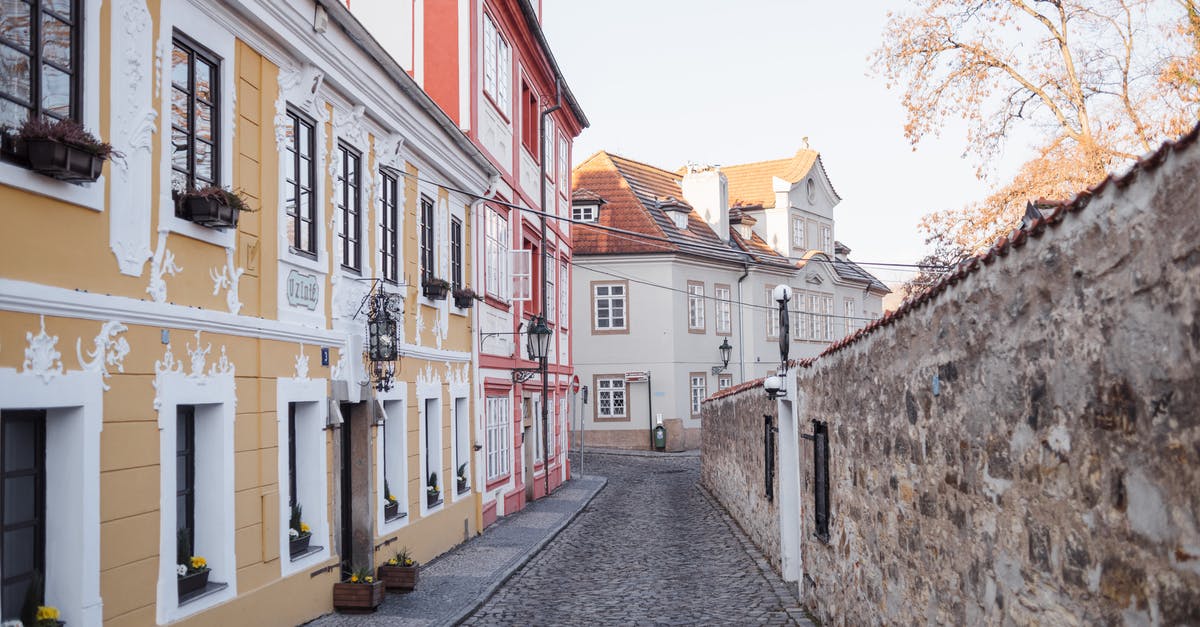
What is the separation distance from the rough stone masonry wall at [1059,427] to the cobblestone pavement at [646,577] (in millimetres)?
3707

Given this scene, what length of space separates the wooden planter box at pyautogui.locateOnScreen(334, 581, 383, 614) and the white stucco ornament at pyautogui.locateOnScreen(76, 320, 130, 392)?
14.7 ft

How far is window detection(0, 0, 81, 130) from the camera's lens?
6.18 meters

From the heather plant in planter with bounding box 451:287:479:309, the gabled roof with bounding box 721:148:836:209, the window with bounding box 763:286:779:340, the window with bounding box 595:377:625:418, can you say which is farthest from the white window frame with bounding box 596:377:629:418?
the heather plant in planter with bounding box 451:287:479:309

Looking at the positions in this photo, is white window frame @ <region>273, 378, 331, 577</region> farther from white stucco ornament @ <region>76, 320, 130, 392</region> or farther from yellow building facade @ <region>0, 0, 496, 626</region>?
white stucco ornament @ <region>76, 320, 130, 392</region>

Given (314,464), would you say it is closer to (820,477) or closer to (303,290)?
(303,290)

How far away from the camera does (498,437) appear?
19.9 m

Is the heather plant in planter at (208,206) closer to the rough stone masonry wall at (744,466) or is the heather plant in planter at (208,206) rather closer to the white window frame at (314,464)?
the white window frame at (314,464)

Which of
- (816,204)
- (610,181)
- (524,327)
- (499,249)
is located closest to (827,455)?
(499,249)

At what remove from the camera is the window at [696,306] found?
40.5m

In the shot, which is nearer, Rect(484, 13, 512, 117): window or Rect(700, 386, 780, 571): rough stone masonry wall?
Rect(700, 386, 780, 571): rough stone masonry wall

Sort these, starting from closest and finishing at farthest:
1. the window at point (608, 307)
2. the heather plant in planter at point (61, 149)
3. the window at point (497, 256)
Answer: the heather plant in planter at point (61, 149) < the window at point (497, 256) < the window at point (608, 307)

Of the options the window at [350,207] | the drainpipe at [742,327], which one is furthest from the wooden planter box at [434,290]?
the drainpipe at [742,327]

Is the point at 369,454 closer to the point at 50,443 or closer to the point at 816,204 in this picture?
the point at 50,443

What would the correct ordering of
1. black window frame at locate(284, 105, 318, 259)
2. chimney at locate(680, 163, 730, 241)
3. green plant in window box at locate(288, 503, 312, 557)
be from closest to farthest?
green plant in window box at locate(288, 503, 312, 557) < black window frame at locate(284, 105, 318, 259) < chimney at locate(680, 163, 730, 241)
